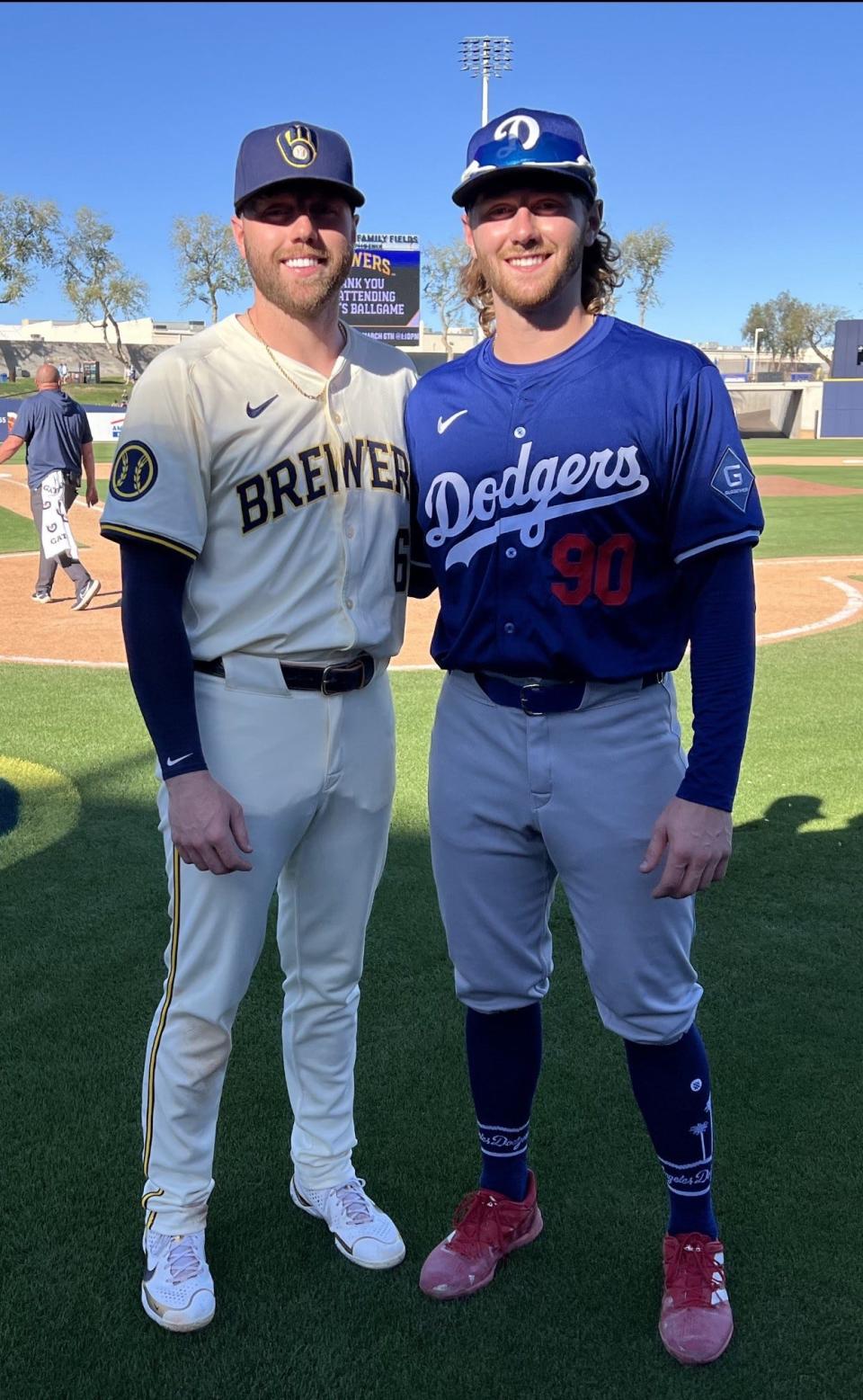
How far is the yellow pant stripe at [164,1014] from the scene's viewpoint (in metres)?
2.32

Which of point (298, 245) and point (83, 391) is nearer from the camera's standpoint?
point (298, 245)

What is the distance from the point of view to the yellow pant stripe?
7.61 feet

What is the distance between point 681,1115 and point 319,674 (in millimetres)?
1105

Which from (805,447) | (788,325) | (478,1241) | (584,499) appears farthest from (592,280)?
(788,325)

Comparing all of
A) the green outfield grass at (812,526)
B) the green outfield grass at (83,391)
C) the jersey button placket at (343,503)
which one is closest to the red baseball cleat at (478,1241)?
the jersey button placket at (343,503)

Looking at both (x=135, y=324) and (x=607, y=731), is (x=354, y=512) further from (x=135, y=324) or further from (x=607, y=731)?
(x=135, y=324)

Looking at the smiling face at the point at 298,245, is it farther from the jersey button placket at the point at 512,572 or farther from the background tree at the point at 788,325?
the background tree at the point at 788,325

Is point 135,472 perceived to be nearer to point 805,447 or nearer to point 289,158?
point 289,158

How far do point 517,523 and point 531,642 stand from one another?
0.22m

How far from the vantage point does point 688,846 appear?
2.08 meters

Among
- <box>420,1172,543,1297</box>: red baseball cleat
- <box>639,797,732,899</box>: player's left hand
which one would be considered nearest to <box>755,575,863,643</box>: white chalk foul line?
<box>420,1172,543,1297</box>: red baseball cleat

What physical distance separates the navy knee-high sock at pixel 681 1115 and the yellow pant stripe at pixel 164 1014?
91 cm

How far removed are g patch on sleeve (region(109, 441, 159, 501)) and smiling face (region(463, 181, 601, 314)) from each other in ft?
2.33

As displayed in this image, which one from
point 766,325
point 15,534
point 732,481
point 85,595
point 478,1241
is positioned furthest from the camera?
point 766,325
